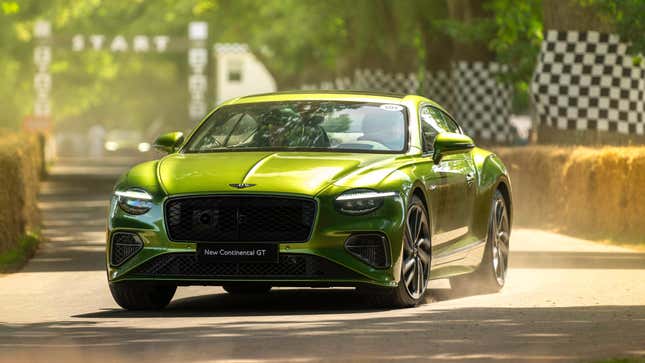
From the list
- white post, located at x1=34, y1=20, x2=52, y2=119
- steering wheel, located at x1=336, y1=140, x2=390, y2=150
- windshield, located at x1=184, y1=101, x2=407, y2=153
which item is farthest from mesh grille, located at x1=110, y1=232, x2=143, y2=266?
white post, located at x1=34, y1=20, x2=52, y2=119

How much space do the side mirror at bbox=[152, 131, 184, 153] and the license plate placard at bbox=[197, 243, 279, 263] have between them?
1.86m

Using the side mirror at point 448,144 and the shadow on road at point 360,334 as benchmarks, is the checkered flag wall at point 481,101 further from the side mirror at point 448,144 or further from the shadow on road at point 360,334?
the shadow on road at point 360,334

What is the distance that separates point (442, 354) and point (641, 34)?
17.6m

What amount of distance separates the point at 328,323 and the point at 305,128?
7.56 feet

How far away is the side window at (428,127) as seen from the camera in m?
13.6

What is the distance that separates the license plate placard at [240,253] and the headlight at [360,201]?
0.54 meters

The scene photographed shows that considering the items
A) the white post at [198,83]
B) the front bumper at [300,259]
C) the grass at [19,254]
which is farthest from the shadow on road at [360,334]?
the white post at [198,83]

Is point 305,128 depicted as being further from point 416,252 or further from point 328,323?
point 328,323

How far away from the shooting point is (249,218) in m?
12.0

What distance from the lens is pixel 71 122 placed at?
505ft

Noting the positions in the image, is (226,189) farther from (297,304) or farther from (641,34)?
(641,34)

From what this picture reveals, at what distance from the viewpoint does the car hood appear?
12.0 metres

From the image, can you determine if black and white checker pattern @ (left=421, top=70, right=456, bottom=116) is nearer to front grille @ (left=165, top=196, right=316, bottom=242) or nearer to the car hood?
the car hood

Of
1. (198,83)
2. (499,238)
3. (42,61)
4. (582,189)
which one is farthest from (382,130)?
(198,83)
